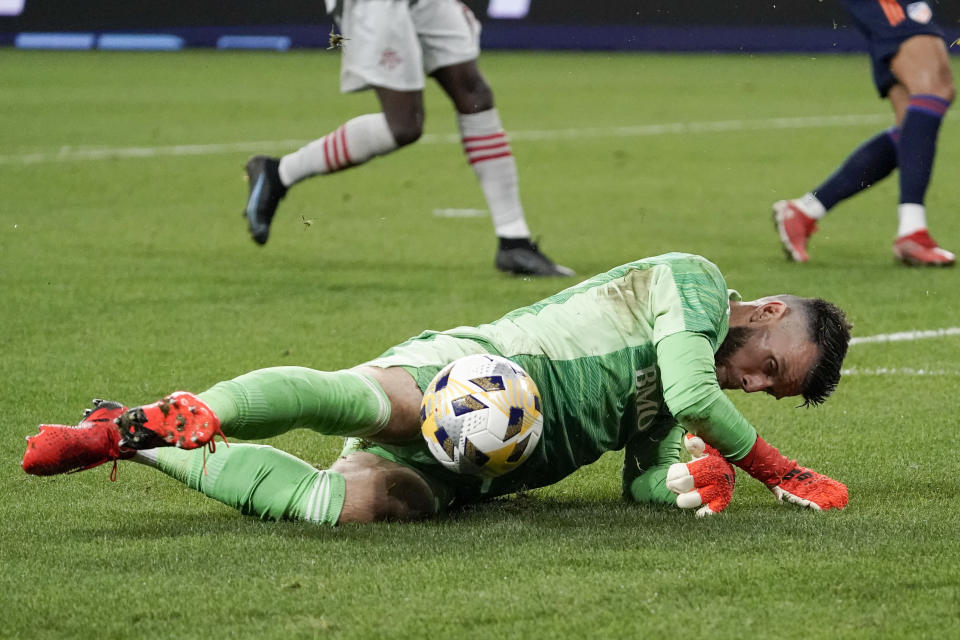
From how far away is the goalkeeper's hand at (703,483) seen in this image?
12.3 ft

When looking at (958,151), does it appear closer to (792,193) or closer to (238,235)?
(792,193)

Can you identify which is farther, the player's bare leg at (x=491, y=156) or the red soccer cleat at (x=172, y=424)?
the player's bare leg at (x=491, y=156)

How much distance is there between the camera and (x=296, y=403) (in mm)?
3475

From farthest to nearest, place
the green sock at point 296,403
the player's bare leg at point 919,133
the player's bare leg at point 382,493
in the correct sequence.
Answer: the player's bare leg at point 919,133
the player's bare leg at point 382,493
the green sock at point 296,403

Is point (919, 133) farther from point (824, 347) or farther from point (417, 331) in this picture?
point (824, 347)

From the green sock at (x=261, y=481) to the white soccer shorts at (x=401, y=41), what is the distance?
3.73 meters

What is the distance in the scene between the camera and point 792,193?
10664 millimetres

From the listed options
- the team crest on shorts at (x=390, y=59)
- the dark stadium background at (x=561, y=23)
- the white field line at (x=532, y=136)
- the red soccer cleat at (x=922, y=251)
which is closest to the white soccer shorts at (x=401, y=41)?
the team crest on shorts at (x=390, y=59)

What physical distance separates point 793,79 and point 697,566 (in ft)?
61.8

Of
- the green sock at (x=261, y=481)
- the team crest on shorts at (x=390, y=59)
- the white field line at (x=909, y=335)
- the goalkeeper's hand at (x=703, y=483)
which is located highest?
the goalkeeper's hand at (x=703, y=483)

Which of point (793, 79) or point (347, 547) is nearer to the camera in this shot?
point (347, 547)

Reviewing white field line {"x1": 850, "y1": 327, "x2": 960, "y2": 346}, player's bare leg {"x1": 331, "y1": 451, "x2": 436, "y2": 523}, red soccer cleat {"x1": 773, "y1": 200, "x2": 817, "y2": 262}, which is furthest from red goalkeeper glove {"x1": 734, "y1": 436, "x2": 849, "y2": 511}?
red soccer cleat {"x1": 773, "y1": 200, "x2": 817, "y2": 262}

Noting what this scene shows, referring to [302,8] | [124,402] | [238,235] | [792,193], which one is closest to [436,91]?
[302,8]

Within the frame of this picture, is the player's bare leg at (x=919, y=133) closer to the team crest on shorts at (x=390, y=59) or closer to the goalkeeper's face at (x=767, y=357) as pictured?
the team crest on shorts at (x=390, y=59)
